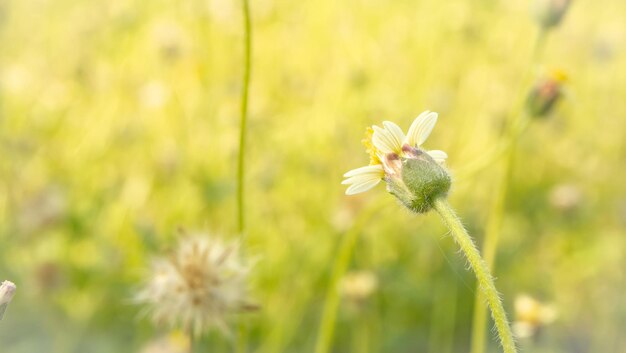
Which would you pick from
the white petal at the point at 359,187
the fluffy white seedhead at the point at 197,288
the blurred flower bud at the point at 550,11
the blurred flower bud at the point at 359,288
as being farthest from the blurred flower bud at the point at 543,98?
the white petal at the point at 359,187

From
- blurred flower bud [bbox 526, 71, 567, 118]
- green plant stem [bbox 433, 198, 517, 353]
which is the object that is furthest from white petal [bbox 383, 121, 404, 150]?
blurred flower bud [bbox 526, 71, 567, 118]

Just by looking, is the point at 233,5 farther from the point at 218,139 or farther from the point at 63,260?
the point at 63,260

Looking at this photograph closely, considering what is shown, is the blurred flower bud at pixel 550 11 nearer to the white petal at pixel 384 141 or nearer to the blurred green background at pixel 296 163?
the blurred green background at pixel 296 163

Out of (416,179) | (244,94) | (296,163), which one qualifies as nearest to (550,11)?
(244,94)

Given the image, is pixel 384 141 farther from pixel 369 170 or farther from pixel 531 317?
pixel 531 317

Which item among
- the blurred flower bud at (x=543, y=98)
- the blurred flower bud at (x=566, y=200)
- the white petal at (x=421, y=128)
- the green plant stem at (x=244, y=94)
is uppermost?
the blurred flower bud at (x=566, y=200)

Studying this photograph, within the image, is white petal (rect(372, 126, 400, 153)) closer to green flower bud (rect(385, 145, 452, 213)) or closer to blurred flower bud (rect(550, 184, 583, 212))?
green flower bud (rect(385, 145, 452, 213))
